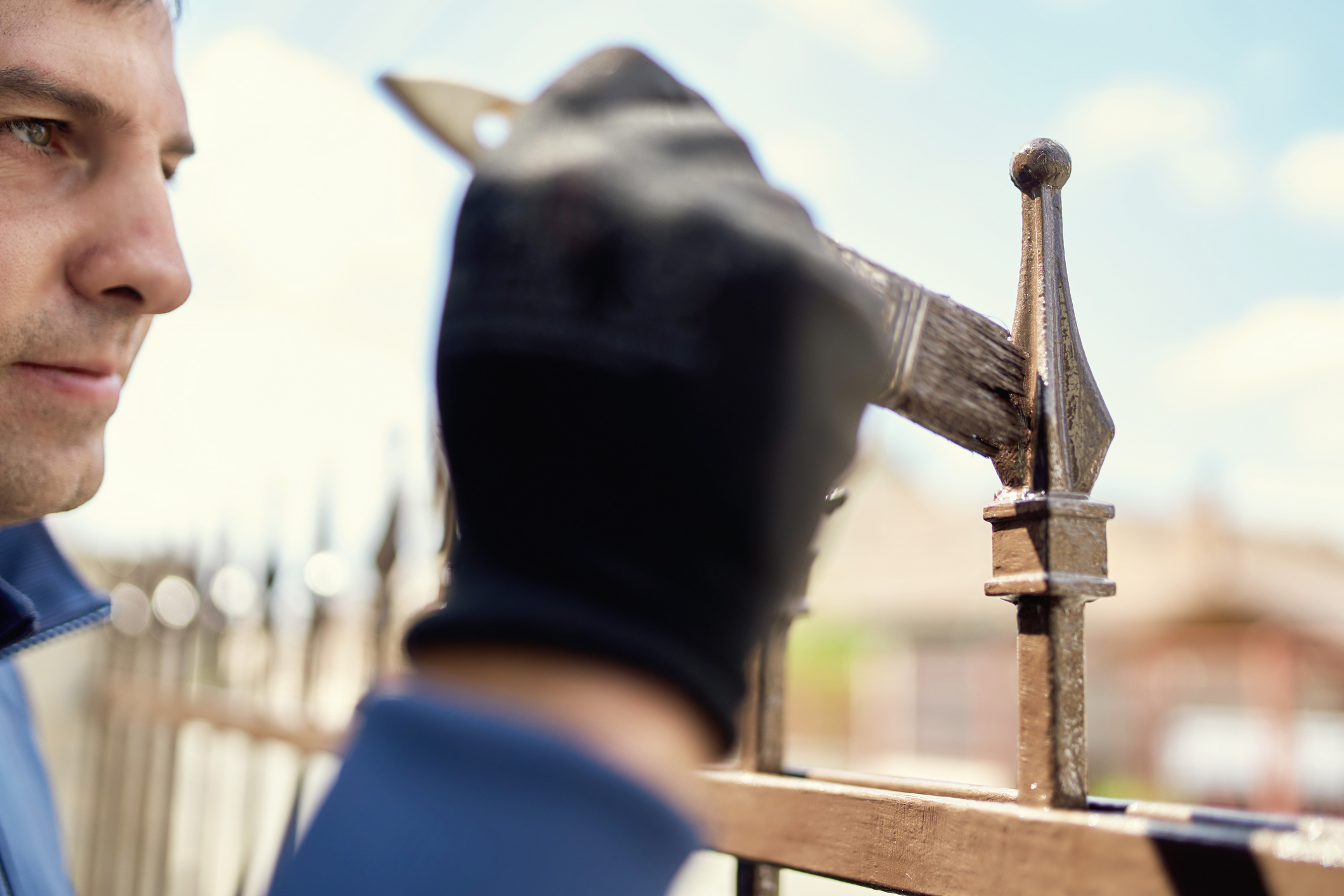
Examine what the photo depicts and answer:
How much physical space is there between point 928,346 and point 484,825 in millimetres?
545

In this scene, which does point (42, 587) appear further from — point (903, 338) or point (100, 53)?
point (903, 338)

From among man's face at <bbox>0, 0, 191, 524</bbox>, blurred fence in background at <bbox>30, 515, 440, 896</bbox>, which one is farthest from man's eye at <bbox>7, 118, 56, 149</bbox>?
blurred fence in background at <bbox>30, 515, 440, 896</bbox>

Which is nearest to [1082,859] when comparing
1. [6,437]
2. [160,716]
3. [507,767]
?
[507,767]

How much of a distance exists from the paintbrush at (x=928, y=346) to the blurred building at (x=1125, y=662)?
33.5 feet

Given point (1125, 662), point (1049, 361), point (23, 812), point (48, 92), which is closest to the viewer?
point (1049, 361)

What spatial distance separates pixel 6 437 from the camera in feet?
3.56

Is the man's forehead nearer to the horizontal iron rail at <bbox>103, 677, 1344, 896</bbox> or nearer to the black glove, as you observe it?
the black glove

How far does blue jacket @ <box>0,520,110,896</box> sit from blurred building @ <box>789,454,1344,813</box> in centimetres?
980

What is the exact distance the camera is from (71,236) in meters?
1.07

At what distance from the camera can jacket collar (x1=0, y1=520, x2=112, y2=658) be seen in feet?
4.86

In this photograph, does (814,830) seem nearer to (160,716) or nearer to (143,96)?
(143,96)

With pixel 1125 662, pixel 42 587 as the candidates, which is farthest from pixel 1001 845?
pixel 1125 662

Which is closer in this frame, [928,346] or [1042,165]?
[928,346]

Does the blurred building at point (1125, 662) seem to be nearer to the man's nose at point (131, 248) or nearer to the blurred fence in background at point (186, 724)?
the blurred fence in background at point (186, 724)
